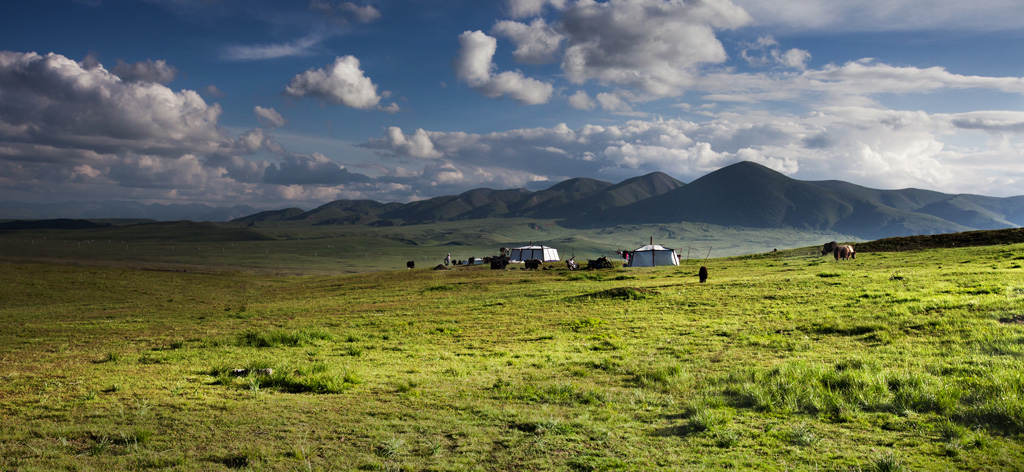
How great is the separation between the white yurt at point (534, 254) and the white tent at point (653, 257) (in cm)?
1633

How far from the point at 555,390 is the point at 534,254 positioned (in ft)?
260

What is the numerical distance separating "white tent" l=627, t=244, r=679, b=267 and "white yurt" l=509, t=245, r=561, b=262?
643 inches

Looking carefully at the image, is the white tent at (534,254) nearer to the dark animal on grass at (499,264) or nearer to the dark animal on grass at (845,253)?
the dark animal on grass at (499,264)

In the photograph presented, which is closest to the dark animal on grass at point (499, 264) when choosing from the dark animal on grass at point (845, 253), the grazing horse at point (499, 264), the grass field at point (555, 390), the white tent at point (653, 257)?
the grazing horse at point (499, 264)

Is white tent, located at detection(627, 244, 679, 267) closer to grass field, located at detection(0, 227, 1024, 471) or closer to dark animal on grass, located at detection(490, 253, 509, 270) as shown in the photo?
dark animal on grass, located at detection(490, 253, 509, 270)

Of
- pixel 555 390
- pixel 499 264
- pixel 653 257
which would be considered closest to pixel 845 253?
pixel 653 257

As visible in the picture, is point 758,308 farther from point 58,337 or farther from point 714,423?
point 58,337

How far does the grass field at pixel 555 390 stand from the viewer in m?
7.55

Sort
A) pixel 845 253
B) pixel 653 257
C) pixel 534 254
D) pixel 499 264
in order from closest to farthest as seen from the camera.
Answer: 1. pixel 845 253
2. pixel 499 264
3. pixel 653 257
4. pixel 534 254

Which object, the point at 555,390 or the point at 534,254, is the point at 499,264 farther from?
the point at 555,390

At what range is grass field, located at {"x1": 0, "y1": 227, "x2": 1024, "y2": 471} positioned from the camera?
7547 millimetres

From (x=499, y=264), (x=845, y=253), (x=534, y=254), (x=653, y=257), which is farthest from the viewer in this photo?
(x=534, y=254)

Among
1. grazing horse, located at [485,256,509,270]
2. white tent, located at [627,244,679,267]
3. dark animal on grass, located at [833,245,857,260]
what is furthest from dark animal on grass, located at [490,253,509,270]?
dark animal on grass, located at [833,245,857,260]

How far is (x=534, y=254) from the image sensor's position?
90.4 m
